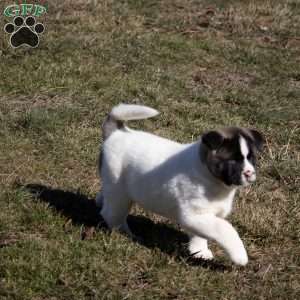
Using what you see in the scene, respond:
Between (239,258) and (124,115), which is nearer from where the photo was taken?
(239,258)

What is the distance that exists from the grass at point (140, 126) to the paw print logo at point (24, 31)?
13cm

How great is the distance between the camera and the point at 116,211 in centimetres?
534

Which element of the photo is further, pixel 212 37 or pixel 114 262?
pixel 212 37

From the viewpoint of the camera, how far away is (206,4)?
12.1 m

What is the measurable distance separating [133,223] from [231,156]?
131cm

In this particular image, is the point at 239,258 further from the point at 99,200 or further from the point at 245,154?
the point at 99,200

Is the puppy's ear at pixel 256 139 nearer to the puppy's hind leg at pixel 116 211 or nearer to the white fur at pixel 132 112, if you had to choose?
the white fur at pixel 132 112

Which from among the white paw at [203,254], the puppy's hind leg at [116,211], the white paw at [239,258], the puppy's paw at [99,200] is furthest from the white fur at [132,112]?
the white paw at [239,258]

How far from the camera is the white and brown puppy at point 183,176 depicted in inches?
185

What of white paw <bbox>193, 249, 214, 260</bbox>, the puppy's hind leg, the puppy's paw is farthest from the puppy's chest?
the puppy's paw

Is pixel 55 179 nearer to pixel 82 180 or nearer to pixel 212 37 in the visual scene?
pixel 82 180

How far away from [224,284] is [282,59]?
5969mm

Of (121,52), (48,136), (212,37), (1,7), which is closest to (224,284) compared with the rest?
(48,136)

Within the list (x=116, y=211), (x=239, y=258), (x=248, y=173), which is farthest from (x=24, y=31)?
(x=239, y=258)
